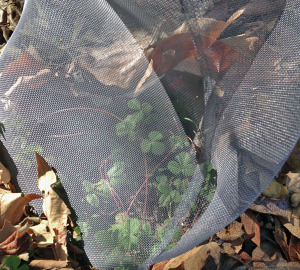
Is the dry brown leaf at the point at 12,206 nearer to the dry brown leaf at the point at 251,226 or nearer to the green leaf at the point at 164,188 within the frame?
the green leaf at the point at 164,188

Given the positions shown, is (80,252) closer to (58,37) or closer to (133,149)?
(133,149)

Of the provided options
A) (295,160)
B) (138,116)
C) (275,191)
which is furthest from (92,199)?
(295,160)

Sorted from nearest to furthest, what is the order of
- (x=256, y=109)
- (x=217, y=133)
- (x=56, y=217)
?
(x=256, y=109), (x=217, y=133), (x=56, y=217)

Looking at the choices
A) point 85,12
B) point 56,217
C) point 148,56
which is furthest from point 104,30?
point 56,217

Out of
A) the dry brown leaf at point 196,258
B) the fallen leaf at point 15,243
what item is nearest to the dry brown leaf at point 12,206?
the fallen leaf at point 15,243

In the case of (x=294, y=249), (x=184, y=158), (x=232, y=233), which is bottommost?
(x=294, y=249)

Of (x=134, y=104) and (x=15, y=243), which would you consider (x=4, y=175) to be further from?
(x=134, y=104)

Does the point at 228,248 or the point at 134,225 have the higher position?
the point at 134,225
